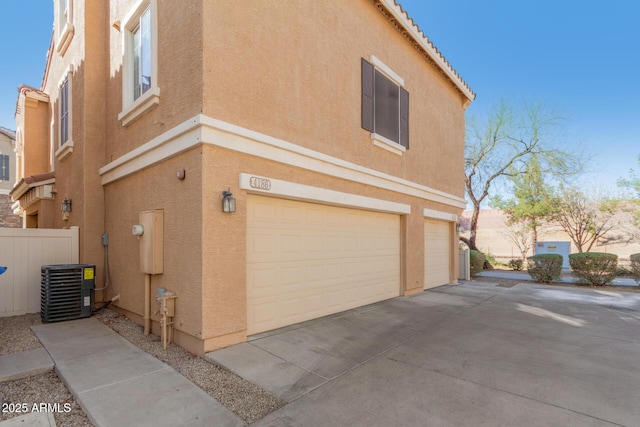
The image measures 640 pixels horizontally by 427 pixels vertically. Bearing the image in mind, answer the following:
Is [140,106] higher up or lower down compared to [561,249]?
higher up

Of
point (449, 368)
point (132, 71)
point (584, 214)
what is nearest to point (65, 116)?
point (132, 71)

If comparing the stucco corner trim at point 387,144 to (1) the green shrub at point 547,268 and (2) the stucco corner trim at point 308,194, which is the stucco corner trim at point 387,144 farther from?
(1) the green shrub at point 547,268

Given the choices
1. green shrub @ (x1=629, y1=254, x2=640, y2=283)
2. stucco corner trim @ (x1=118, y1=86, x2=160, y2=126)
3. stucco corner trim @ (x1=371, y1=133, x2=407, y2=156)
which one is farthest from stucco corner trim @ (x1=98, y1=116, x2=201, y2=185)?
green shrub @ (x1=629, y1=254, x2=640, y2=283)

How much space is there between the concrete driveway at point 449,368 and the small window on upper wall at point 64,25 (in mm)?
8860

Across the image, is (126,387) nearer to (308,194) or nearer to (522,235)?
(308,194)

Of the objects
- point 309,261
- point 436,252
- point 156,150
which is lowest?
point 436,252

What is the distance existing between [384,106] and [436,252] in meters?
5.59

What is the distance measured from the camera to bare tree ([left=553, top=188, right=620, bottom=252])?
64.8 feet

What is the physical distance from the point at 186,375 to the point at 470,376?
3.42m

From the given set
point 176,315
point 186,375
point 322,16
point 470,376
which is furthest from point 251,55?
point 470,376

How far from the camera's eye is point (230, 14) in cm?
474

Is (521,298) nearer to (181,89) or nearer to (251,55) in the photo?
(251,55)

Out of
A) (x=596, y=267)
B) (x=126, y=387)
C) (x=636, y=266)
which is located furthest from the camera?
(x=596, y=267)

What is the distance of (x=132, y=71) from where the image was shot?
635 cm
